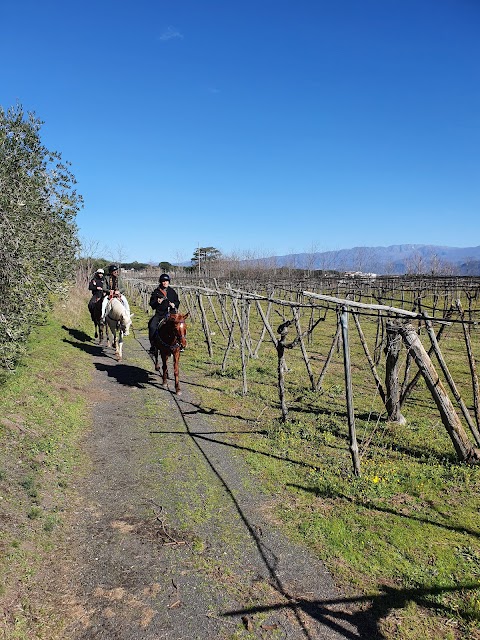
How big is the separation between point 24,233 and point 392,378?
8.69 m

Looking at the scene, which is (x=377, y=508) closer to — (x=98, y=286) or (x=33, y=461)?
(x=33, y=461)

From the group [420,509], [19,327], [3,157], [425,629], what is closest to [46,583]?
[425,629]

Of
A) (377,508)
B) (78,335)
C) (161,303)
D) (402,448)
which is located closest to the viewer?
(377,508)

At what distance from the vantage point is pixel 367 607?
414 centimetres

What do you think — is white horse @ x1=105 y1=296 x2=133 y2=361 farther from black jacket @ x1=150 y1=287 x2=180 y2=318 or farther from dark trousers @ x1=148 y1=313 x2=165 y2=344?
black jacket @ x1=150 y1=287 x2=180 y2=318

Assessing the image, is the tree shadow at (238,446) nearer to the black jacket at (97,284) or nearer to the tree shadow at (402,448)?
the tree shadow at (402,448)

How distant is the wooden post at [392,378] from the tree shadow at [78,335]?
13.2 metres

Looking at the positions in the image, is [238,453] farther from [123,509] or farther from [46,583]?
[46,583]

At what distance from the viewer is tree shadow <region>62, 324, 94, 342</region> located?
17906 mm

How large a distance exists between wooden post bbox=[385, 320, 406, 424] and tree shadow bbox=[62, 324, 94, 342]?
13168 millimetres

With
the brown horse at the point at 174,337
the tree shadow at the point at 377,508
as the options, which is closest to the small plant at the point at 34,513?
the tree shadow at the point at 377,508

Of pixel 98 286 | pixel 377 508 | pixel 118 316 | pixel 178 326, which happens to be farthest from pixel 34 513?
pixel 98 286

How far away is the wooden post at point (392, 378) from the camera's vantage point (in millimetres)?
8414

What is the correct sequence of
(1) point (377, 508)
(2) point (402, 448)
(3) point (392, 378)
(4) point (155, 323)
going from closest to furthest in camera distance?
(1) point (377, 508) < (2) point (402, 448) < (3) point (392, 378) < (4) point (155, 323)
